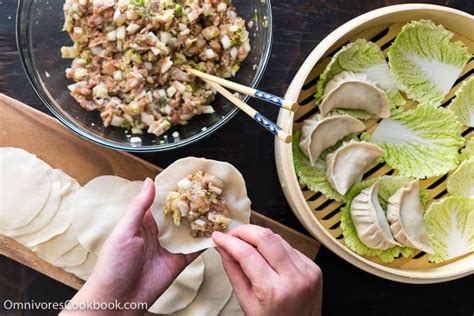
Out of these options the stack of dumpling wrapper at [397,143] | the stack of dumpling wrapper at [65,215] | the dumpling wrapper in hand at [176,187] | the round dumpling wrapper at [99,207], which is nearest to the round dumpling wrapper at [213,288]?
the stack of dumpling wrapper at [65,215]

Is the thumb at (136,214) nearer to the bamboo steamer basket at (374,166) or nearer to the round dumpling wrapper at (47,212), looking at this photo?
the round dumpling wrapper at (47,212)

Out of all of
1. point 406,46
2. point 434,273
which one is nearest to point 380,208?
point 434,273

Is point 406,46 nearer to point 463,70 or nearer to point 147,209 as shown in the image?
point 463,70

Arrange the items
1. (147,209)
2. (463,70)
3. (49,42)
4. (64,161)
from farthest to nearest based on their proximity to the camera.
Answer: (463,70) → (64,161) → (49,42) → (147,209)

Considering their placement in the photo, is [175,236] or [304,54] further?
[304,54]

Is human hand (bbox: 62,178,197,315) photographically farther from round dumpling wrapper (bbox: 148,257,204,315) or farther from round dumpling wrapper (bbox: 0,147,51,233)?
round dumpling wrapper (bbox: 0,147,51,233)

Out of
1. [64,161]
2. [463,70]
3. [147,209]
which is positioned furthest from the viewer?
[463,70]

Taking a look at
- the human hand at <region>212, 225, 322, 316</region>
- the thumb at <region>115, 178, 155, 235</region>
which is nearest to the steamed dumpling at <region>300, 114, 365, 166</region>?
the human hand at <region>212, 225, 322, 316</region>
